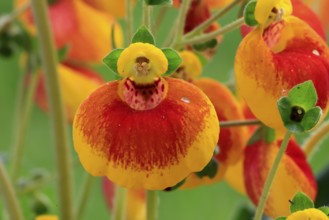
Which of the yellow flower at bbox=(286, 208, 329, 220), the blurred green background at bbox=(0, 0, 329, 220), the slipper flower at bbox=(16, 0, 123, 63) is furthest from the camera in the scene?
the blurred green background at bbox=(0, 0, 329, 220)

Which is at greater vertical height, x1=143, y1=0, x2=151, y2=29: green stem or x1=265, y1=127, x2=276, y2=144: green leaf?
x1=143, y1=0, x2=151, y2=29: green stem

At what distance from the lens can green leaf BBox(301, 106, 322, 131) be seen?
385 millimetres

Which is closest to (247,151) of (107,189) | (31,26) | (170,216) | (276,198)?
(276,198)

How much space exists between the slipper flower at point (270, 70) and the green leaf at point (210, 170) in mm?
65

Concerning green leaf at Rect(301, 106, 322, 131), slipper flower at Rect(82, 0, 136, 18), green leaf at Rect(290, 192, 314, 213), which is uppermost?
slipper flower at Rect(82, 0, 136, 18)

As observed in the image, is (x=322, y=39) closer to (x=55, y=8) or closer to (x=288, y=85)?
(x=288, y=85)

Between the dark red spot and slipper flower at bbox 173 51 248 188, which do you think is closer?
the dark red spot

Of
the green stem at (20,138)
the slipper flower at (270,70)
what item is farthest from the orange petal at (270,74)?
the green stem at (20,138)

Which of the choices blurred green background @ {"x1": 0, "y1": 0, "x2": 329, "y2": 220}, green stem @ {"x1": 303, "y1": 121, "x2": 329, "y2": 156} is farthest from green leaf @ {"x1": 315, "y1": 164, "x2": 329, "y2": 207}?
Result: blurred green background @ {"x1": 0, "y1": 0, "x2": 329, "y2": 220}

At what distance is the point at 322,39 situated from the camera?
45 centimetres

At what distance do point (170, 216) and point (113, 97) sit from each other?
0.96 metres

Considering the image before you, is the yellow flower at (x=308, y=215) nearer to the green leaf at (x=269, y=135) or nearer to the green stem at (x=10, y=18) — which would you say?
the green leaf at (x=269, y=135)

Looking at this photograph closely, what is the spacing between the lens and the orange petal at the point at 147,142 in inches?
15.0

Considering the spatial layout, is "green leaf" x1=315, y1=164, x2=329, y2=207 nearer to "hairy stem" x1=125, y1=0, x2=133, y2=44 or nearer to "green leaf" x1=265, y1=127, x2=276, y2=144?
"green leaf" x1=265, y1=127, x2=276, y2=144
